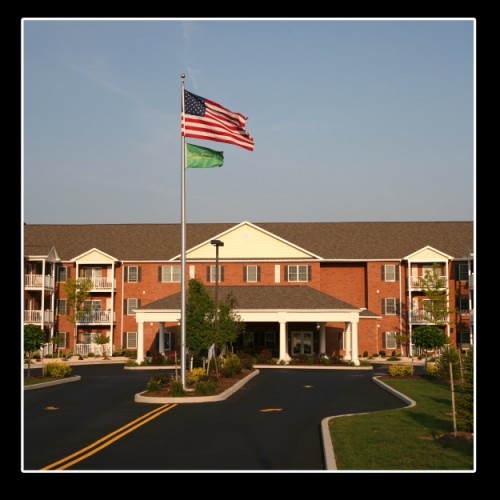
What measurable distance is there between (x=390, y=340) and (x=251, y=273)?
39.1 feet

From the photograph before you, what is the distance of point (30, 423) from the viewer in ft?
69.8

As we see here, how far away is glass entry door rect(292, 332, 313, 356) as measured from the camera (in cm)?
5672

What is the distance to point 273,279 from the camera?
59562 millimetres

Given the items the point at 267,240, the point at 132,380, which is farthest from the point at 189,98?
the point at 267,240

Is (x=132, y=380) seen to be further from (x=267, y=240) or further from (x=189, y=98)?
(x=267, y=240)

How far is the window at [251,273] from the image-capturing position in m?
59.8

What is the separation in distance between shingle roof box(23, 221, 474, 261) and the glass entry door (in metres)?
7.34

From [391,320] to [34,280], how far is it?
27.7m

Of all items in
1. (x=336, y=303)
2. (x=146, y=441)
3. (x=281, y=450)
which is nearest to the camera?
(x=281, y=450)

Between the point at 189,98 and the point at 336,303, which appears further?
the point at 336,303

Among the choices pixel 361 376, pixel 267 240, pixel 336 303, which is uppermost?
pixel 267 240

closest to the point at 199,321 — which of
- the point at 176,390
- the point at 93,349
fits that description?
the point at 176,390

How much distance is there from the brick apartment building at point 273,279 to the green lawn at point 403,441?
33382 millimetres

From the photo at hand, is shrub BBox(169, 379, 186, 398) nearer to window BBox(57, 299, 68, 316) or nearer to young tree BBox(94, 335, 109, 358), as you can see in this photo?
young tree BBox(94, 335, 109, 358)
